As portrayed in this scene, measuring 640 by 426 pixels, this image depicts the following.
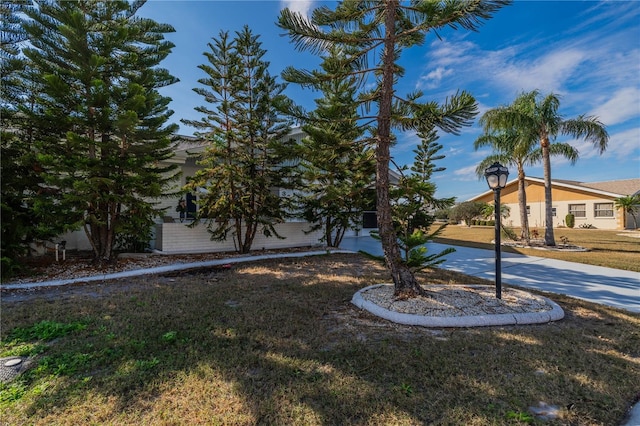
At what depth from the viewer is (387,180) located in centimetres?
482

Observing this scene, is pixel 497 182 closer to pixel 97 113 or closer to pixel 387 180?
pixel 387 180

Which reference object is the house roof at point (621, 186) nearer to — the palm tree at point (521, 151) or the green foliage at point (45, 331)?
the palm tree at point (521, 151)

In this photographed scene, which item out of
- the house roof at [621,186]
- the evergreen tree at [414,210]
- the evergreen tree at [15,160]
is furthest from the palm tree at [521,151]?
the house roof at [621,186]

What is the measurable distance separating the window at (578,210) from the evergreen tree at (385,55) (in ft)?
106

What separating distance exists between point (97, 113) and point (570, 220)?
35.6 metres

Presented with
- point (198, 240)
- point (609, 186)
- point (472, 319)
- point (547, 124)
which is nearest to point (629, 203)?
point (609, 186)

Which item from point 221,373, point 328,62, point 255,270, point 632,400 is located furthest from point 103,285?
point 632,400

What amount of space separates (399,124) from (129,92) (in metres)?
6.19

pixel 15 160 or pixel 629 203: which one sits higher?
pixel 15 160

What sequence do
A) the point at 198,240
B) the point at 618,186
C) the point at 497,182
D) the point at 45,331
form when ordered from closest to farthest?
the point at 45,331, the point at 497,182, the point at 198,240, the point at 618,186

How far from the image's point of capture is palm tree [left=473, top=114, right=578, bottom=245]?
1376 cm

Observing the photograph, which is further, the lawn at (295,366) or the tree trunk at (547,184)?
the tree trunk at (547,184)

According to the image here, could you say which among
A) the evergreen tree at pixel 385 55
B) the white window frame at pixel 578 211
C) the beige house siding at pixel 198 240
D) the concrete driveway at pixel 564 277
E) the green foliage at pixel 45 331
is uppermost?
the evergreen tree at pixel 385 55

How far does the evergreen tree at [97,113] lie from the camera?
20.4ft
